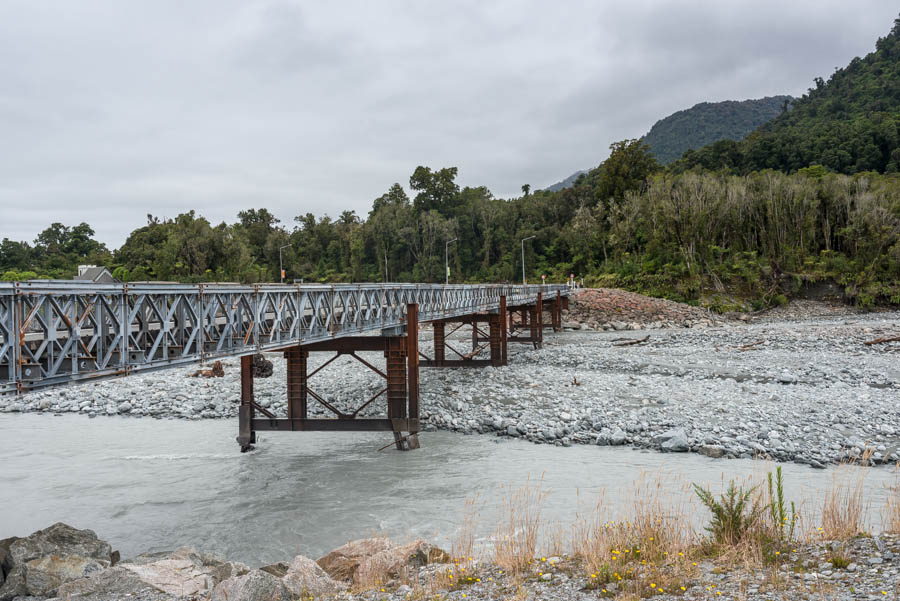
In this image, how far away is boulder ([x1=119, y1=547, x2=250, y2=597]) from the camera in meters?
7.77

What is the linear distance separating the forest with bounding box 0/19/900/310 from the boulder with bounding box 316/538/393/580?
52310 mm

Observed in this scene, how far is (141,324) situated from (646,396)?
16974 millimetres

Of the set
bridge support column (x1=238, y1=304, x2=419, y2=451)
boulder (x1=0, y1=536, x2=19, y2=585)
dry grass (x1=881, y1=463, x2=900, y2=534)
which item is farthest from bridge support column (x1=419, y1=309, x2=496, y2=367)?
boulder (x1=0, y1=536, x2=19, y2=585)

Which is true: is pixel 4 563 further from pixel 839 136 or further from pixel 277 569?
pixel 839 136

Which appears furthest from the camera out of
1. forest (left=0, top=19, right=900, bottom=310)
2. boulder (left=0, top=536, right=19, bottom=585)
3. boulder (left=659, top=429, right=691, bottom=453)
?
forest (left=0, top=19, right=900, bottom=310)

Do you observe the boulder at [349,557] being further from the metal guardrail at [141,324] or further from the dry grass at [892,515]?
the dry grass at [892,515]

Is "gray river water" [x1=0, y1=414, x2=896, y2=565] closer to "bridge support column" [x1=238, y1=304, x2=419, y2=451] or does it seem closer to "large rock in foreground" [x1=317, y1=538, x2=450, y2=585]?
"bridge support column" [x1=238, y1=304, x2=419, y2=451]

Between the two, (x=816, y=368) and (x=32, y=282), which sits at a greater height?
(x=32, y=282)

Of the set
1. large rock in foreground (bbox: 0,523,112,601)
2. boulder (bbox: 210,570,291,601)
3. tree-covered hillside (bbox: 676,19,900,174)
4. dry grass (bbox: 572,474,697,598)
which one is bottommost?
large rock in foreground (bbox: 0,523,112,601)

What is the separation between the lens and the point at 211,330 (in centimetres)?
1074

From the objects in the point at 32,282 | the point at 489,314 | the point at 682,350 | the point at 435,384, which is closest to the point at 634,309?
the point at 682,350

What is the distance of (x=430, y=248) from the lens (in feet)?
338

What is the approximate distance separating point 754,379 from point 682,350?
10.1m

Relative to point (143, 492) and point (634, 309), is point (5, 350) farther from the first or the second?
point (634, 309)
